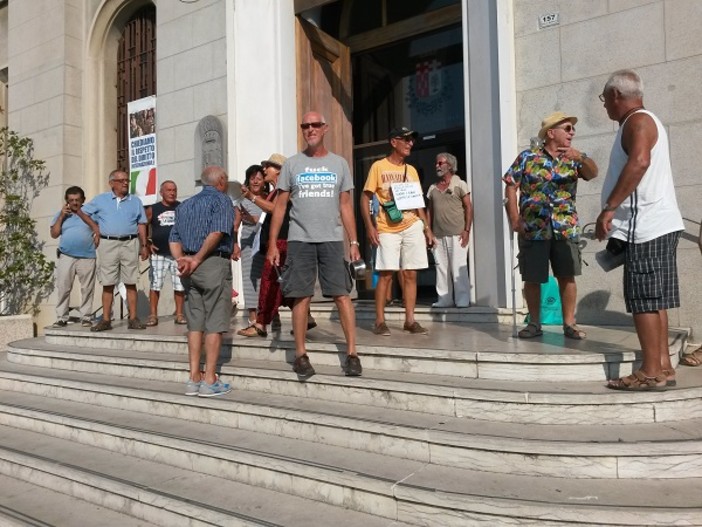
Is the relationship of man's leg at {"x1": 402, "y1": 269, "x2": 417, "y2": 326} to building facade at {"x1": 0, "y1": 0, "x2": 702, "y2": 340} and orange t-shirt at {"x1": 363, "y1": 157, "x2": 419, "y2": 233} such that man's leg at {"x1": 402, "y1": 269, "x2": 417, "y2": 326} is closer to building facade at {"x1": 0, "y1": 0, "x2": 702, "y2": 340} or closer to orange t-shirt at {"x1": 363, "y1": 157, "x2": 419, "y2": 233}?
orange t-shirt at {"x1": 363, "y1": 157, "x2": 419, "y2": 233}

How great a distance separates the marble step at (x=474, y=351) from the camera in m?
3.49

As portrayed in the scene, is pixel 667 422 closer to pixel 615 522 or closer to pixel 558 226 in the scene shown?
pixel 615 522

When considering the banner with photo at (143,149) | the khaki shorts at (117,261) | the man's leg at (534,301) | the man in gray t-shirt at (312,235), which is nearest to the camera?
the man in gray t-shirt at (312,235)

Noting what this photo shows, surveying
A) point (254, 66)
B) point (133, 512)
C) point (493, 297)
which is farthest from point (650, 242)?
point (254, 66)

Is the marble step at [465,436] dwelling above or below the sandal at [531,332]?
below

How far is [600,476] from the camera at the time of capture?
105 inches

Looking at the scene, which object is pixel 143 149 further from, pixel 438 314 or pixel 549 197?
pixel 549 197

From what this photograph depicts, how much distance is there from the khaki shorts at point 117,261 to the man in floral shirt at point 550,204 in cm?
454

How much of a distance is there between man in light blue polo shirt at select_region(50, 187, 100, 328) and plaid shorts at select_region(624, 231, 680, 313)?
19.9ft

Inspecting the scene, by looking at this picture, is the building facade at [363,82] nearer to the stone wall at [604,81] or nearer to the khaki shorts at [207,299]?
the stone wall at [604,81]

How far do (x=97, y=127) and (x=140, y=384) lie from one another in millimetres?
7228

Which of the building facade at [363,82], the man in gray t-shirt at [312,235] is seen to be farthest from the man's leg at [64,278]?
the man in gray t-shirt at [312,235]

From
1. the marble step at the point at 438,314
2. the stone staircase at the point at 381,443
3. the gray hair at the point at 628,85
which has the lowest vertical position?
the stone staircase at the point at 381,443

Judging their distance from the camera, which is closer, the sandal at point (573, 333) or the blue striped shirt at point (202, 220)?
the blue striped shirt at point (202, 220)
